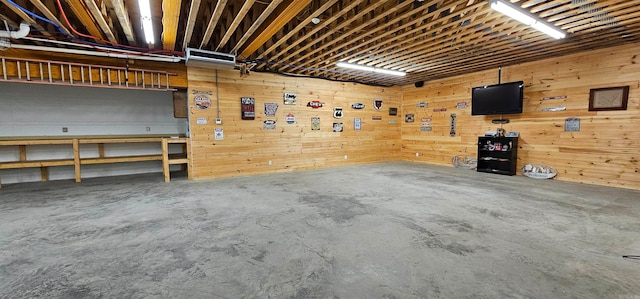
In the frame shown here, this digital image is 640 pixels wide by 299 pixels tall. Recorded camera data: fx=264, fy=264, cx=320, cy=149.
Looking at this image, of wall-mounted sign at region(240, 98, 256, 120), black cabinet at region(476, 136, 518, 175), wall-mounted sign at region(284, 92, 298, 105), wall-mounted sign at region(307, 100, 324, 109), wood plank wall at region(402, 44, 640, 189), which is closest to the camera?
wood plank wall at region(402, 44, 640, 189)

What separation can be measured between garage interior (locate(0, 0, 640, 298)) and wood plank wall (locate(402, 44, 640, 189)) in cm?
3

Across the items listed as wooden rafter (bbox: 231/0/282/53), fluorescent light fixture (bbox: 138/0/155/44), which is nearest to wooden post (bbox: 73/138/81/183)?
fluorescent light fixture (bbox: 138/0/155/44)

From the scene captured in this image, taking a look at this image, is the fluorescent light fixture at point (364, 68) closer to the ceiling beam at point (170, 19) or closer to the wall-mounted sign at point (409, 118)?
the wall-mounted sign at point (409, 118)

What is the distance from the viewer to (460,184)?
5.54 meters

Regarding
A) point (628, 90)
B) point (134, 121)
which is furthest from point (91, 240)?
point (628, 90)

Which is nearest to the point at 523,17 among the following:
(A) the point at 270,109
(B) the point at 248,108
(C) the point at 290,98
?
(C) the point at 290,98

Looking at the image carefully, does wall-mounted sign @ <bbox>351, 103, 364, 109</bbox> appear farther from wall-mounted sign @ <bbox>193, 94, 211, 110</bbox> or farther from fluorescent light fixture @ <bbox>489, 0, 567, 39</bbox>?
fluorescent light fixture @ <bbox>489, 0, 567, 39</bbox>

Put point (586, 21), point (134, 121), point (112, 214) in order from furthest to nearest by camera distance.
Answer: point (134, 121) → point (586, 21) → point (112, 214)

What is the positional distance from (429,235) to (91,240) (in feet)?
12.1

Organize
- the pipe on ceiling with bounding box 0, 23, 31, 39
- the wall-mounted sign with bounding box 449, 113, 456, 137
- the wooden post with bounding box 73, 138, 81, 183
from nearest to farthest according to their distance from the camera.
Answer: the pipe on ceiling with bounding box 0, 23, 31, 39
the wooden post with bounding box 73, 138, 81, 183
the wall-mounted sign with bounding box 449, 113, 456, 137

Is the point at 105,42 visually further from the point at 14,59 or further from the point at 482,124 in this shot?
the point at 482,124

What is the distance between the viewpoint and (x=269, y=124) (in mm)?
7129

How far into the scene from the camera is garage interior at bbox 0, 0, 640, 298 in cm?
226

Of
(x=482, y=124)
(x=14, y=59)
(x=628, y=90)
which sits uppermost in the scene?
(x=14, y=59)
